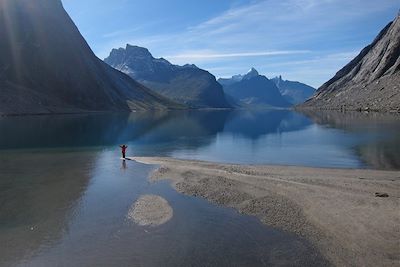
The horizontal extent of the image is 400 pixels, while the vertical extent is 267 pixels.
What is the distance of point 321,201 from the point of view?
92.7 feet

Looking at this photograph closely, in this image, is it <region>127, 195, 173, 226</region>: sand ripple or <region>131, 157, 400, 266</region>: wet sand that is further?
<region>127, 195, 173, 226</region>: sand ripple

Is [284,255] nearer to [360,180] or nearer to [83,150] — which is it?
[360,180]

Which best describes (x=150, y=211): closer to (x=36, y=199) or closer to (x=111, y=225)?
(x=111, y=225)

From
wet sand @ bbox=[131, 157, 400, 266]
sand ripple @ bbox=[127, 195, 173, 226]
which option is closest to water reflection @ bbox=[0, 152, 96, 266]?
sand ripple @ bbox=[127, 195, 173, 226]

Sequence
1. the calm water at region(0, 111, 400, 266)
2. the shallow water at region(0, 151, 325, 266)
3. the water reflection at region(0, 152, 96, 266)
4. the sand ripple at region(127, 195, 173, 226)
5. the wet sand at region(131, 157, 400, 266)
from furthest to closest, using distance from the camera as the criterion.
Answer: the sand ripple at region(127, 195, 173, 226) < the water reflection at region(0, 152, 96, 266) < the wet sand at region(131, 157, 400, 266) < the calm water at region(0, 111, 400, 266) < the shallow water at region(0, 151, 325, 266)

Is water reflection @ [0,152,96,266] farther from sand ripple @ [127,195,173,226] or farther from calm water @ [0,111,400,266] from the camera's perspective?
sand ripple @ [127,195,173,226]

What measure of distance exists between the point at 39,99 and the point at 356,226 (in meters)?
185

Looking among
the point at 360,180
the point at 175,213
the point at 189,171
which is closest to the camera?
the point at 175,213

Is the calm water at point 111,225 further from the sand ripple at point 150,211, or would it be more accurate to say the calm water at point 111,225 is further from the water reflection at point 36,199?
the sand ripple at point 150,211

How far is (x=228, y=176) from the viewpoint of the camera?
1478 inches

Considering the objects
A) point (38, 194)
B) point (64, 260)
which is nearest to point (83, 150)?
point (38, 194)

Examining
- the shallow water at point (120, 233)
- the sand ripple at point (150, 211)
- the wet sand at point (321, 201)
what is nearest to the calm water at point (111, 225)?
the shallow water at point (120, 233)

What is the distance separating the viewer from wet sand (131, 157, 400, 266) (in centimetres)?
2072

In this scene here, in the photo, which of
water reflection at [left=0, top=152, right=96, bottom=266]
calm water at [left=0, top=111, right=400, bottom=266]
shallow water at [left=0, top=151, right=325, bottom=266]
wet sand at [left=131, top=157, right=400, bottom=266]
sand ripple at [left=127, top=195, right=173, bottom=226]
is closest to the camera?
shallow water at [left=0, top=151, right=325, bottom=266]
